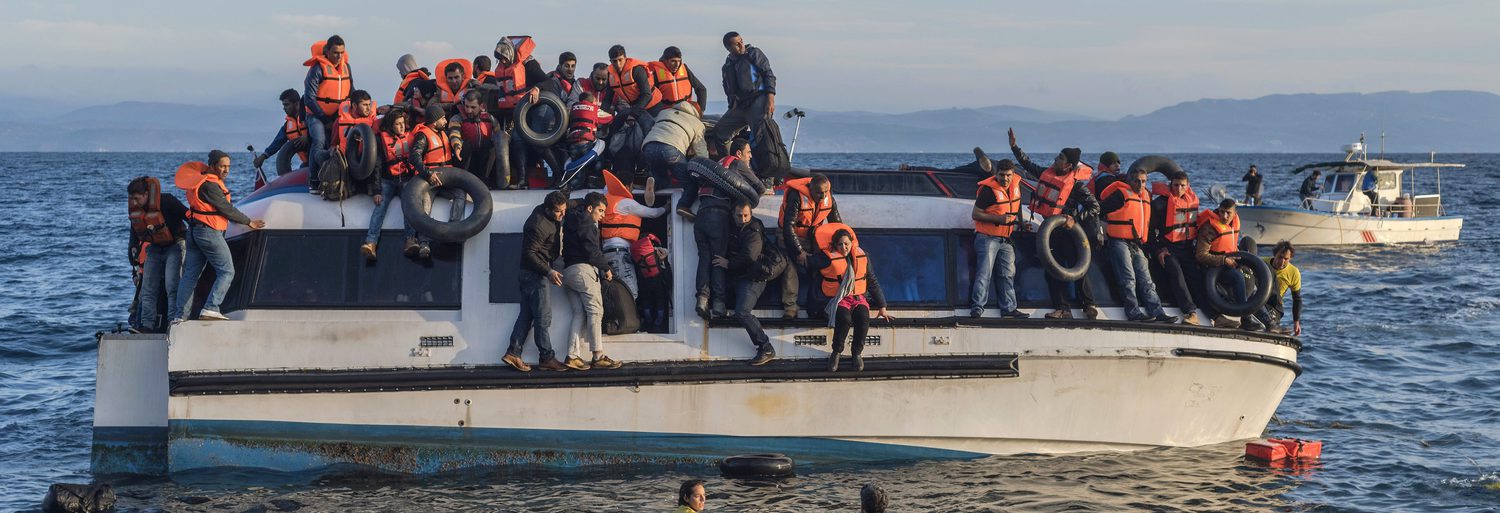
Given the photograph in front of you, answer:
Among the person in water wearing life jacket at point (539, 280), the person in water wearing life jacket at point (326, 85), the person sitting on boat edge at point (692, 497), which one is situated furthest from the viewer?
the person in water wearing life jacket at point (326, 85)

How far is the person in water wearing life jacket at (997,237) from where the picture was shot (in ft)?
37.8

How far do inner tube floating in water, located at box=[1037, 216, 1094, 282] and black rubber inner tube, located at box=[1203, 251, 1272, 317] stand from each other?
3.48 ft

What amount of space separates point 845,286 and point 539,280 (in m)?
2.33

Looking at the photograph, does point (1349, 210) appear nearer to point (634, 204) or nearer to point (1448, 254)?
point (1448, 254)

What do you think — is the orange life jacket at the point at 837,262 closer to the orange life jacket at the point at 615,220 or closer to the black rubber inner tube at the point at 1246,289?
the orange life jacket at the point at 615,220

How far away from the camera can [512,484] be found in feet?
36.7

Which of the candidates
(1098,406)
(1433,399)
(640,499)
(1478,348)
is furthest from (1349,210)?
(640,499)

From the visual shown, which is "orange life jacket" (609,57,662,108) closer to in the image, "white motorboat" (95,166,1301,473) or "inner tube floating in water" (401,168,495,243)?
"white motorboat" (95,166,1301,473)

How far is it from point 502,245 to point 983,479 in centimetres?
424

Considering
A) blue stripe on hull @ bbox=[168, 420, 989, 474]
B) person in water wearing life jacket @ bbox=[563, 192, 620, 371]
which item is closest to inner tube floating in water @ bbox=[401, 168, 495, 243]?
person in water wearing life jacket @ bbox=[563, 192, 620, 371]

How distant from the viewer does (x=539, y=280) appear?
10906 mm

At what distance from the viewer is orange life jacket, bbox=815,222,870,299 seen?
11109mm

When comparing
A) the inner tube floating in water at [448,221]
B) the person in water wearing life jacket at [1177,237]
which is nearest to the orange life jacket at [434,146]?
the inner tube floating in water at [448,221]

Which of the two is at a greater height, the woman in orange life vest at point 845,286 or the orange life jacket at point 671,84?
the orange life jacket at point 671,84
